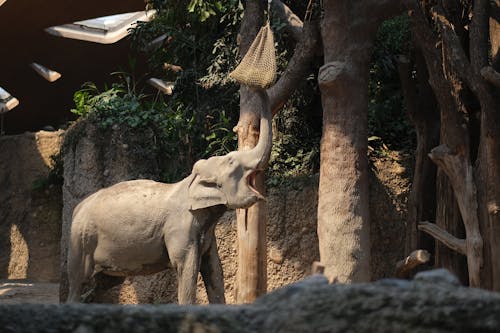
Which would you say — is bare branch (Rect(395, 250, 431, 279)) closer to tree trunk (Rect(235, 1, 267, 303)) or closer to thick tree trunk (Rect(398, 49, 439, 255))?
thick tree trunk (Rect(398, 49, 439, 255))

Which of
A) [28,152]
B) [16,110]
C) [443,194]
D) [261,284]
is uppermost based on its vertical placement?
[16,110]

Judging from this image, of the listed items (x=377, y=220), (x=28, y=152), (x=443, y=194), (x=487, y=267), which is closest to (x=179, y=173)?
(x=377, y=220)

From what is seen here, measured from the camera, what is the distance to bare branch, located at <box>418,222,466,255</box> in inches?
364

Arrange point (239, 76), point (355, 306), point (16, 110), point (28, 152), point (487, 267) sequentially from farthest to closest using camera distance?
point (16, 110), point (28, 152), point (487, 267), point (239, 76), point (355, 306)

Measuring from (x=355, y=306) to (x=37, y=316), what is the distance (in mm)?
707

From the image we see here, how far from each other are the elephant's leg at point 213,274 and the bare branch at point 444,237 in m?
2.43

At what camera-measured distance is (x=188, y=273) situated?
774 cm

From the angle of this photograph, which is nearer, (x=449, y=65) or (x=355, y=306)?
(x=355, y=306)

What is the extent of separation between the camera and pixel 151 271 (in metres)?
8.26

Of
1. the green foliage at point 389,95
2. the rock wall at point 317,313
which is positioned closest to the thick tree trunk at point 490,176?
the green foliage at point 389,95

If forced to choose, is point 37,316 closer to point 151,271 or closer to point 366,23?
point 151,271

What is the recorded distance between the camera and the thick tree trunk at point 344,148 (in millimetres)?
8656

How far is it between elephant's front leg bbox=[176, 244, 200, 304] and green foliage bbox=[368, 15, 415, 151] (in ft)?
13.8

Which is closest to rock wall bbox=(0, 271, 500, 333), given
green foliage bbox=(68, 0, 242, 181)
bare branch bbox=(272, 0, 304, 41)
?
bare branch bbox=(272, 0, 304, 41)
